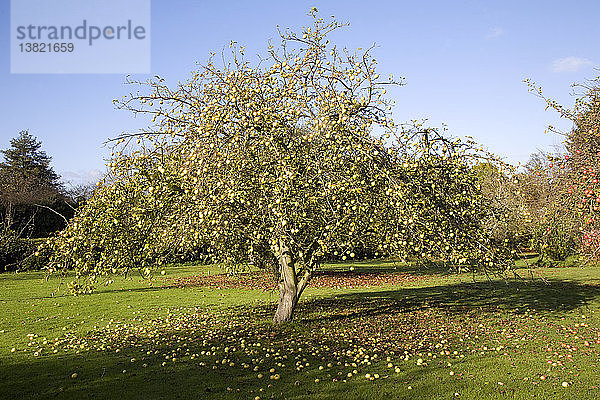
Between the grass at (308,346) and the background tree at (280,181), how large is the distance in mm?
1751

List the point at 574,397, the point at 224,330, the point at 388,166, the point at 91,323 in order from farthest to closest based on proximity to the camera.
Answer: the point at 91,323
the point at 224,330
the point at 388,166
the point at 574,397

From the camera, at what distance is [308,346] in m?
9.26

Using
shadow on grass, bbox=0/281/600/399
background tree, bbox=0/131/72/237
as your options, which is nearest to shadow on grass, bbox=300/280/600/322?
shadow on grass, bbox=0/281/600/399

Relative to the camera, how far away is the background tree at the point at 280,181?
7730 mm

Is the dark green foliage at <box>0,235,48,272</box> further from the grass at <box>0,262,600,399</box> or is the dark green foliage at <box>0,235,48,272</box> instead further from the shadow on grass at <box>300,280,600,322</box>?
the shadow on grass at <box>300,280,600,322</box>

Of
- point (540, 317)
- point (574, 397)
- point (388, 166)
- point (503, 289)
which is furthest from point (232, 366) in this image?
point (503, 289)

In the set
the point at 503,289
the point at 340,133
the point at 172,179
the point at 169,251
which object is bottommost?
the point at 503,289

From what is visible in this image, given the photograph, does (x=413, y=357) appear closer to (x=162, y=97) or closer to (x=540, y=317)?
(x=540, y=317)

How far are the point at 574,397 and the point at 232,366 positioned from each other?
5.18 m

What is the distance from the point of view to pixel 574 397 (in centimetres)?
660

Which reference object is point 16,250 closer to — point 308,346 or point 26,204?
point 26,204

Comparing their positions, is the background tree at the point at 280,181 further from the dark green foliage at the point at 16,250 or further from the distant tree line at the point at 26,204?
the dark green foliage at the point at 16,250

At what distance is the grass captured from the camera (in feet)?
23.2

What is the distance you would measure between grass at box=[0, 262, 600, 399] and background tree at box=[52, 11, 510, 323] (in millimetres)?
1751
